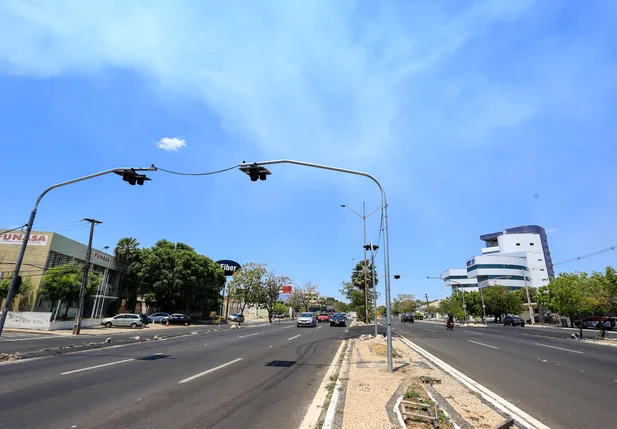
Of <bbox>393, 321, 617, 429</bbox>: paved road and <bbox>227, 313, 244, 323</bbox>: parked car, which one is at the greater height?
<bbox>227, 313, 244, 323</bbox>: parked car

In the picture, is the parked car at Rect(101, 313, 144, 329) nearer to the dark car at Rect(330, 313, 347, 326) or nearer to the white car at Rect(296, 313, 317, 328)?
the white car at Rect(296, 313, 317, 328)

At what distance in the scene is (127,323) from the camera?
39.7 meters

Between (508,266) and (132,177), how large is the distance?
11912 centimetres

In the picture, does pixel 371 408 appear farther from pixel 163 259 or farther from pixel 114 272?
pixel 114 272

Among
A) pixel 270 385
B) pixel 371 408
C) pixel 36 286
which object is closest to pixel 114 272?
pixel 36 286

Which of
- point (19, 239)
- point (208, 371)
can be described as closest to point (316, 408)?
Result: point (208, 371)

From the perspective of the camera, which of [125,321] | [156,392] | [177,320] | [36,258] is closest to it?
[156,392]

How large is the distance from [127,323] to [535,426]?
4344 cm

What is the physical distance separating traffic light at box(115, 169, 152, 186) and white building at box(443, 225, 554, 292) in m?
101

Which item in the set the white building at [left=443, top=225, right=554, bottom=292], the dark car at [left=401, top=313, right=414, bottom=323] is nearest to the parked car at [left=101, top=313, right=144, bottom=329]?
the dark car at [left=401, top=313, right=414, bottom=323]

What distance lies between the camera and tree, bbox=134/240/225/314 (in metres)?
50.9

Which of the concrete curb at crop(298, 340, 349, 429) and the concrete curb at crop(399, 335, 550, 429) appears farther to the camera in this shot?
the concrete curb at crop(399, 335, 550, 429)

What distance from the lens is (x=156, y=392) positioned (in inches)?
303

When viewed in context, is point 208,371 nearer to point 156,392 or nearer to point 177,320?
point 156,392
